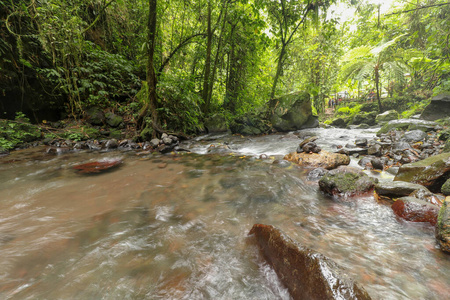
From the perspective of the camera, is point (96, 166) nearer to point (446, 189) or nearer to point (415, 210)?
point (415, 210)

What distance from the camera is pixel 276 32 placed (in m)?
8.64

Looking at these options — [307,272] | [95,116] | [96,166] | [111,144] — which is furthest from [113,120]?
[307,272]

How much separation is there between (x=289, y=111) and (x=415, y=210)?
8442 mm

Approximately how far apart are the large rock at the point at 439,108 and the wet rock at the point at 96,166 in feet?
41.0

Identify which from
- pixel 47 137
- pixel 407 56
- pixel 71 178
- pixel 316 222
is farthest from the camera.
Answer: pixel 407 56

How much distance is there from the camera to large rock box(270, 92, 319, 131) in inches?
388

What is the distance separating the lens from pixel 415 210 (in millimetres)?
1984

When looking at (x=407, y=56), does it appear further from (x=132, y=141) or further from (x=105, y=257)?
(x=105, y=257)

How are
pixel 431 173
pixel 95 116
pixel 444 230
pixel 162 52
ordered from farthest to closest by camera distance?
pixel 162 52, pixel 95 116, pixel 431 173, pixel 444 230

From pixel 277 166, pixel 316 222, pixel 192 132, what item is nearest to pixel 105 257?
pixel 316 222

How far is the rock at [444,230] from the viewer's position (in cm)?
152

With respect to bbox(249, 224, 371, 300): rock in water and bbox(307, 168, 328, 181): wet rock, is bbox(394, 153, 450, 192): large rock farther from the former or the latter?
bbox(249, 224, 371, 300): rock in water

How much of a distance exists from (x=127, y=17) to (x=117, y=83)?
→ 12.0 ft

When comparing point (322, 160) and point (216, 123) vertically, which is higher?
point (216, 123)
